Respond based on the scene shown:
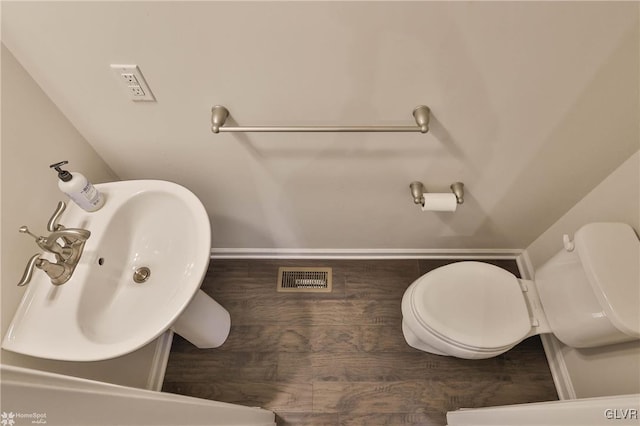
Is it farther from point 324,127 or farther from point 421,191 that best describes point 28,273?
point 421,191

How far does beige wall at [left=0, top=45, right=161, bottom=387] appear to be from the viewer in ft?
2.65

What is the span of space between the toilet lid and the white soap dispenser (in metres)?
1.14

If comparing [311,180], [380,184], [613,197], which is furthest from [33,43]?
[613,197]

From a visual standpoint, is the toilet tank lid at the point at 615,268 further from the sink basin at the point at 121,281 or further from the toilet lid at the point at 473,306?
the sink basin at the point at 121,281

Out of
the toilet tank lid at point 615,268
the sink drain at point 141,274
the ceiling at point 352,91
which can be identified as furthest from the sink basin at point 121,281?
the toilet tank lid at point 615,268

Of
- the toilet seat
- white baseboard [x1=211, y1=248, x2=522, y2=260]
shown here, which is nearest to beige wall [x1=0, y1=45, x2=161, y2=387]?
white baseboard [x1=211, y1=248, x2=522, y2=260]

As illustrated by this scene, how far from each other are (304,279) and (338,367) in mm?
459

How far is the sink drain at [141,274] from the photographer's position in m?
1.04

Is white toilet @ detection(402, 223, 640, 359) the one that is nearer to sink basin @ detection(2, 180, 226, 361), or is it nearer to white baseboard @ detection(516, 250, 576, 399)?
white baseboard @ detection(516, 250, 576, 399)

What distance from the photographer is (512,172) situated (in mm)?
1183

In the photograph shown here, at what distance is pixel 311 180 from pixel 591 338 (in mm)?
1119

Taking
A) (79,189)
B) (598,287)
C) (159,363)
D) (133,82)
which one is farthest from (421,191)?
(159,363)

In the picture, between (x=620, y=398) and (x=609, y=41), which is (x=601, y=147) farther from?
(x=620, y=398)

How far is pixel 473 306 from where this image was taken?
1221 mm
